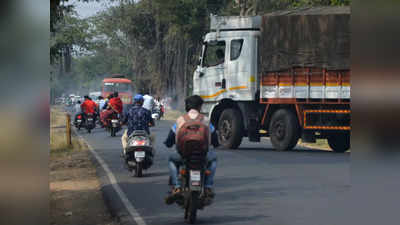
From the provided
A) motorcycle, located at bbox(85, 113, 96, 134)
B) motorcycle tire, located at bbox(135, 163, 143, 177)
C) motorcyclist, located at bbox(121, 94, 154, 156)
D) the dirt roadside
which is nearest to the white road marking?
the dirt roadside

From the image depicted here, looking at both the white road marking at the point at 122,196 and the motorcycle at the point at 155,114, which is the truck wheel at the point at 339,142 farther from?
the white road marking at the point at 122,196

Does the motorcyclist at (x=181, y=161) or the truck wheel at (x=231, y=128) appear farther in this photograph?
the truck wheel at (x=231, y=128)

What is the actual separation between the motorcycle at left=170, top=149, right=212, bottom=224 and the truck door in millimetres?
11936

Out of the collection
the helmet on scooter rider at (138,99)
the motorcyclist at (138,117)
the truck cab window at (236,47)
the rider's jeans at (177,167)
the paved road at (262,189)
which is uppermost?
the truck cab window at (236,47)

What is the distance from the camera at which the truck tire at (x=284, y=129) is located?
1902cm

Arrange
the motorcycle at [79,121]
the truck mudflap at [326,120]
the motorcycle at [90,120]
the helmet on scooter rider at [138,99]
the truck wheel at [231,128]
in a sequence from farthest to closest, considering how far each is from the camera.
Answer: the motorcycle at [79,121]
the motorcycle at [90,120]
the truck wheel at [231,128]
the truck mudflap at [326,120]
the helmet on scooter rider at [138,99]

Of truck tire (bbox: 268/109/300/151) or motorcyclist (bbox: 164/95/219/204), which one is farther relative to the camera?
truck tire (bbox: 268/109/300/151)

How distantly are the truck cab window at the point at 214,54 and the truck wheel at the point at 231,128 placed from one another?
56.5 inches

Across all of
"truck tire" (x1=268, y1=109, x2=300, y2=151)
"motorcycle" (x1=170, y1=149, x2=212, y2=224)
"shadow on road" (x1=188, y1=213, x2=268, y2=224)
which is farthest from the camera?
"truck tire" (x1=268, y1=109, x2=300, y2=151)

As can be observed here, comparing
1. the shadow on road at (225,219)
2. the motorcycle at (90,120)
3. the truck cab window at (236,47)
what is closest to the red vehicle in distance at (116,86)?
the motorcycle at (90,120)

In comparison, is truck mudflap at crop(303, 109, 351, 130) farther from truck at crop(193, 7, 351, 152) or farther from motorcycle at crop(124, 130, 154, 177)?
motorcycle at crop(124, 130, 154, 177)

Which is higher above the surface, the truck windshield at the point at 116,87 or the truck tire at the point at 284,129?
the truck windshield at the point at 116,87

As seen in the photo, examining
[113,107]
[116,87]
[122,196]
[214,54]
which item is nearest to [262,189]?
[122,196]

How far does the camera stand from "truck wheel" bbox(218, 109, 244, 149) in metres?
20.1
